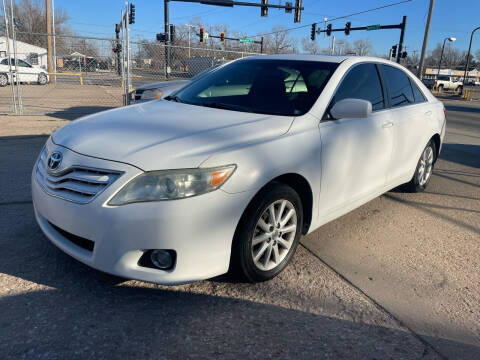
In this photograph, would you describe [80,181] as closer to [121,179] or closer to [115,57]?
[121,179]

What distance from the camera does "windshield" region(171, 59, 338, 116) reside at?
3326 millimetres

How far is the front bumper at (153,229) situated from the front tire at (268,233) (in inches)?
3.9

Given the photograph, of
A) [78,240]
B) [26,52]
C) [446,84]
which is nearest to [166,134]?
[78,240]

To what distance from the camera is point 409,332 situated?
2.45m

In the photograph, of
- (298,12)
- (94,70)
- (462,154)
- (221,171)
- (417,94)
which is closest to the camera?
(221,171)

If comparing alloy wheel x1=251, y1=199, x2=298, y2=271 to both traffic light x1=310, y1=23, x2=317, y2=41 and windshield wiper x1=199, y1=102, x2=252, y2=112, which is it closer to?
windshield wiper x1=199, y1=102, x2=252, y2=112

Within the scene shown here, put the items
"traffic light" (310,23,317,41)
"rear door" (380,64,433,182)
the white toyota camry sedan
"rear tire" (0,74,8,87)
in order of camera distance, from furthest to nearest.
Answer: "traffic light" (310,23,317,41) → "rear tire" (0,74,8,87) → "rear door" (380,64,433,182) → the white toyota camry sedan

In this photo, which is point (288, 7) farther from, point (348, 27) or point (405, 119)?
point (405, 119)

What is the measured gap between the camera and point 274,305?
2.65 meters

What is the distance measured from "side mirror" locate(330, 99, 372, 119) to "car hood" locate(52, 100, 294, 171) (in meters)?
0.42

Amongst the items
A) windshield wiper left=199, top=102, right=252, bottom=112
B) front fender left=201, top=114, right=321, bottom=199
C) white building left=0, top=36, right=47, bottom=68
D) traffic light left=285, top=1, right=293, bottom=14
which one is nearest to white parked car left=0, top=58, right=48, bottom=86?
white building left=0, top=36, right=47, bottom=68

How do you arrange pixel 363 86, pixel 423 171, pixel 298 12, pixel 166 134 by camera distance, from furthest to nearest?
pixel 298 12, pixel 423 171, pixel 363 86, pixel 166 134

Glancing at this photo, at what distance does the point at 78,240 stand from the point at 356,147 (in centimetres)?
231

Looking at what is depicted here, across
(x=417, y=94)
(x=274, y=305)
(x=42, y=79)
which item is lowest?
(x=274, y=305)
